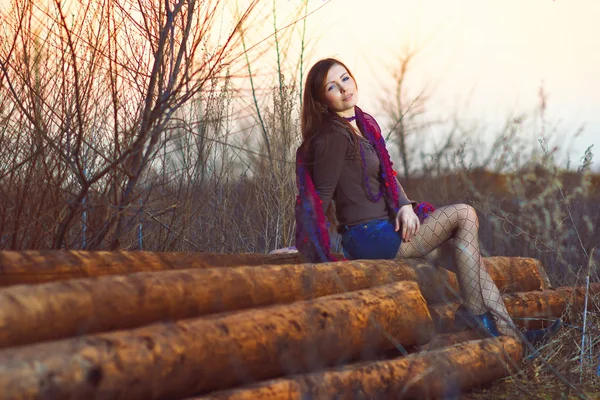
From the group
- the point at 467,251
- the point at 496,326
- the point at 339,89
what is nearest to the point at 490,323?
the point at 496,326

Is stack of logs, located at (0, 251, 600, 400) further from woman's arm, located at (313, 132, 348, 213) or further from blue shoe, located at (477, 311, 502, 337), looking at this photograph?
woman's arm, located at (313, 132, 348, 213)

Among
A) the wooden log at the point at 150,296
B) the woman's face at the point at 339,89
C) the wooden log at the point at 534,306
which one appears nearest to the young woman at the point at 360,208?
the woman's face at the point at 339,89

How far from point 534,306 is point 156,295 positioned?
126 inches

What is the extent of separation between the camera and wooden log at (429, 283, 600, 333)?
4.27m

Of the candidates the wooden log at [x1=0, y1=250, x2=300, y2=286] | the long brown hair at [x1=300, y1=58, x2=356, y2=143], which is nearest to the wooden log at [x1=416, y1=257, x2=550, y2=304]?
the long brown hair at [x1=300, y1=58, x2=356, y2=143]

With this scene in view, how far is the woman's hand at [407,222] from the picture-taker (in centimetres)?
411

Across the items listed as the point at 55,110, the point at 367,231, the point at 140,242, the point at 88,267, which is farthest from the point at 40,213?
the point at 367,231

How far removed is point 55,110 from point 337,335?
2.19m

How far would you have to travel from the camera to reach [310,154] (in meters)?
4.30

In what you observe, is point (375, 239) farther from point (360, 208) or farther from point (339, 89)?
point (339, 89)

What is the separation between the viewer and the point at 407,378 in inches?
125

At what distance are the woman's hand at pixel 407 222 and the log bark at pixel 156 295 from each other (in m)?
0.28

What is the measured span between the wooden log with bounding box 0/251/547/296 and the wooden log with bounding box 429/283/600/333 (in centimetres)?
12

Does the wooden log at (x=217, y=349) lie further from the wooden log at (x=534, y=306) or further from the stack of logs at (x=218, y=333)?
the wooden log at (x=534, y=306)
